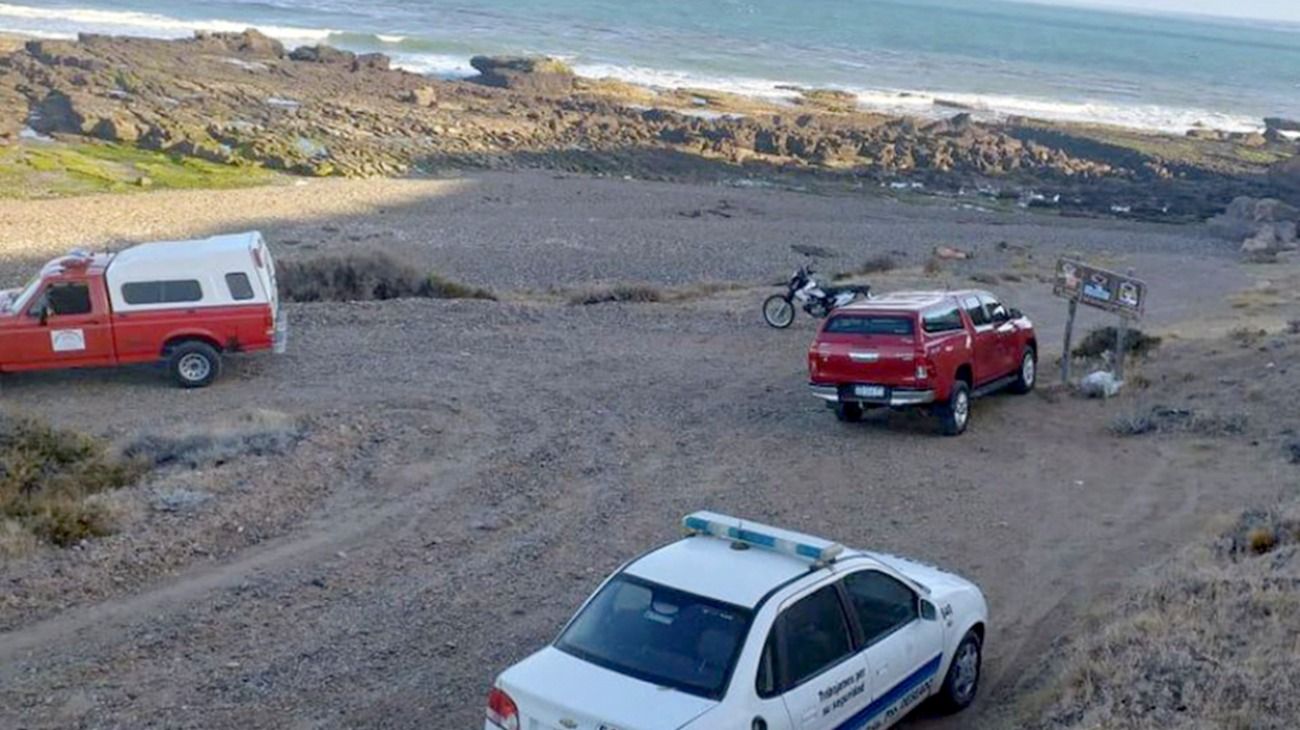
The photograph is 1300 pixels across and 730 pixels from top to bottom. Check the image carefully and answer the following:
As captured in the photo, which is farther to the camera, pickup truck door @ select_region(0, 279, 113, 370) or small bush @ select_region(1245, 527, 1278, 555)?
pickup truck door @ select_region(0, 279, 113, 370)

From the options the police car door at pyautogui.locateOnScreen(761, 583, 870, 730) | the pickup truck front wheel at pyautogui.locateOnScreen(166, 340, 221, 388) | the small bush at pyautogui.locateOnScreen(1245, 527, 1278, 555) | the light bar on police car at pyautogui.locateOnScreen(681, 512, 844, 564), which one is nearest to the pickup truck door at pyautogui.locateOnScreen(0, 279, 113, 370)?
the pickup truck front wheel at pyautogui.locateOnScreen(166, 340, 221, 388)

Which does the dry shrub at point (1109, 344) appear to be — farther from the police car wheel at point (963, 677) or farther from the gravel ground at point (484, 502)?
the police car wheel at point (963, 677)

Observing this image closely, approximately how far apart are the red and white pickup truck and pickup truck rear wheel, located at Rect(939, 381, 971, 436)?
863cm

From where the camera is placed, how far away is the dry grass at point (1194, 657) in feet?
27.7

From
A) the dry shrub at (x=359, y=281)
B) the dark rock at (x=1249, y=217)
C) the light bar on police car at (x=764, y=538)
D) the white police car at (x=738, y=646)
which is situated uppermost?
the light bar on police car at (x=764, y=538)

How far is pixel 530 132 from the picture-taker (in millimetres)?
58625

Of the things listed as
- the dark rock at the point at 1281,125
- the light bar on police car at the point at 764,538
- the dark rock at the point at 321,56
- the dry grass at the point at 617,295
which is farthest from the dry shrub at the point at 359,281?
the dark rock at the point at 1281,125

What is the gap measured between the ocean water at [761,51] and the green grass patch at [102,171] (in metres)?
38.5

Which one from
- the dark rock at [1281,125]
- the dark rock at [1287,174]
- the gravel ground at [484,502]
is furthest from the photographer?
the dark rock at [1281,125]

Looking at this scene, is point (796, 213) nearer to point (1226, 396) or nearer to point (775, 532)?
point (1226, 396)

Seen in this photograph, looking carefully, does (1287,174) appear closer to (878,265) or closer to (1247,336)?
(878,265)

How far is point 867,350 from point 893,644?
30.7 feet

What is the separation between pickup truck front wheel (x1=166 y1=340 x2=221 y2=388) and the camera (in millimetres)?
20047

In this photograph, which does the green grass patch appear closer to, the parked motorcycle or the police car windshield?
the parked motorcycle
